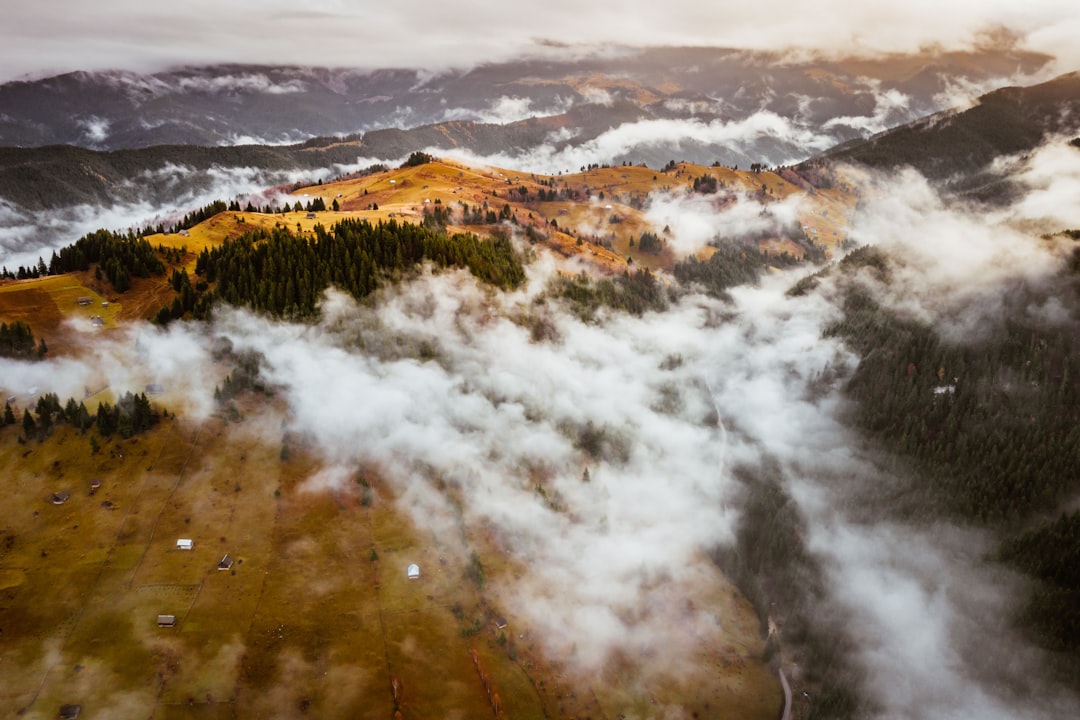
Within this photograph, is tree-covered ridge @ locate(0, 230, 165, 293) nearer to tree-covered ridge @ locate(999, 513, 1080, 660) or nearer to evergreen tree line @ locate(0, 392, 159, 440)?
evergreen tree line @ locate(0, 392, 159, 440)

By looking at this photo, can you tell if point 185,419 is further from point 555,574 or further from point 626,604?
point 626,604

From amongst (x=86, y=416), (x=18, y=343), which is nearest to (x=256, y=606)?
(x=86, y=416)

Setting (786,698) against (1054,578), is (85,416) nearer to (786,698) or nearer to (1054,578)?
(786,698)

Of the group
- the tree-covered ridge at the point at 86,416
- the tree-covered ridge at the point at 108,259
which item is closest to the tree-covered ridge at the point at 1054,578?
the tree-covered ridge at the point at 86,416

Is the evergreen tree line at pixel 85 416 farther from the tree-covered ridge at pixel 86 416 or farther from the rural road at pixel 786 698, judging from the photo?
the rural road at pixel 786 698

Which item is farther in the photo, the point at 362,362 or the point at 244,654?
the point at 362,362

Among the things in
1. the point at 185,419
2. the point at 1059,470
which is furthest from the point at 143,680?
the point at 1059,470
